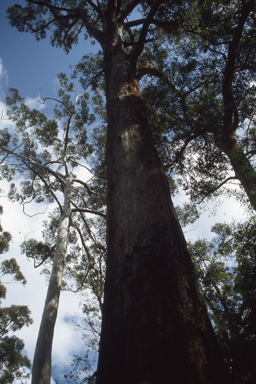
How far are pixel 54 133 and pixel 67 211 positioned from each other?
5298mm

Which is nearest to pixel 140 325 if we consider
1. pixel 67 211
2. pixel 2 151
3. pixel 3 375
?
pixel 67 211

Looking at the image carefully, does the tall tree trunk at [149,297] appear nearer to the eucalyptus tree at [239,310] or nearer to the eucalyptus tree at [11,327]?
the eucalyptus tree at [239,310]

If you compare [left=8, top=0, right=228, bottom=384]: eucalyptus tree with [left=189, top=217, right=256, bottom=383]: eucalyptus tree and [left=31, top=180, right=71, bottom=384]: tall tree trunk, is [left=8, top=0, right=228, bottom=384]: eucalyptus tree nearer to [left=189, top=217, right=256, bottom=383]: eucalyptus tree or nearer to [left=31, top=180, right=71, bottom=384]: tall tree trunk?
[left=189, top=217, right=256, bottom=383]: eucalyptus tree

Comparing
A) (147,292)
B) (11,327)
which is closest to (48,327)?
(147,292)

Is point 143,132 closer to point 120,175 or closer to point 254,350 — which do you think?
point 120,175

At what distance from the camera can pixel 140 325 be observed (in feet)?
3.31

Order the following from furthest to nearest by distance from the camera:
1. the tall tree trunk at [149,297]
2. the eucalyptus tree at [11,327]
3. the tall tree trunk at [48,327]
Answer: the eucalyptus tree at [11,327] → the tall tree trunk at [48,327] → the tall tree trunk at [149,297]

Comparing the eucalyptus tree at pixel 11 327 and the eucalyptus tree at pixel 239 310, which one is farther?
the eucalyptus tree at pixel 11 327

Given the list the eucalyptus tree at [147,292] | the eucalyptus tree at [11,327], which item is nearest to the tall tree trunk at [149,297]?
the eucalyptus tree at [147,292]

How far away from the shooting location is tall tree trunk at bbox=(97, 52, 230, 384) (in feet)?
2.94

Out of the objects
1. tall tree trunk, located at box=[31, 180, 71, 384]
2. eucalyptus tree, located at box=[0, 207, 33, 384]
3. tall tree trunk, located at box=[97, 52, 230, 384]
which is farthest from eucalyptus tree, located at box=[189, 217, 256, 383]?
eucalyptus tree, located at box=[0, 207, 33, 384]

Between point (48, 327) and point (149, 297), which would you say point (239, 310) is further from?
point (48, 327)

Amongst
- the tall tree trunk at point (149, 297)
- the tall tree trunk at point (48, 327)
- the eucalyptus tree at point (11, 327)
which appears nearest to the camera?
the tall tree trunk at point (149, 297)

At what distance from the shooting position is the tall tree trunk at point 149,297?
90cm
